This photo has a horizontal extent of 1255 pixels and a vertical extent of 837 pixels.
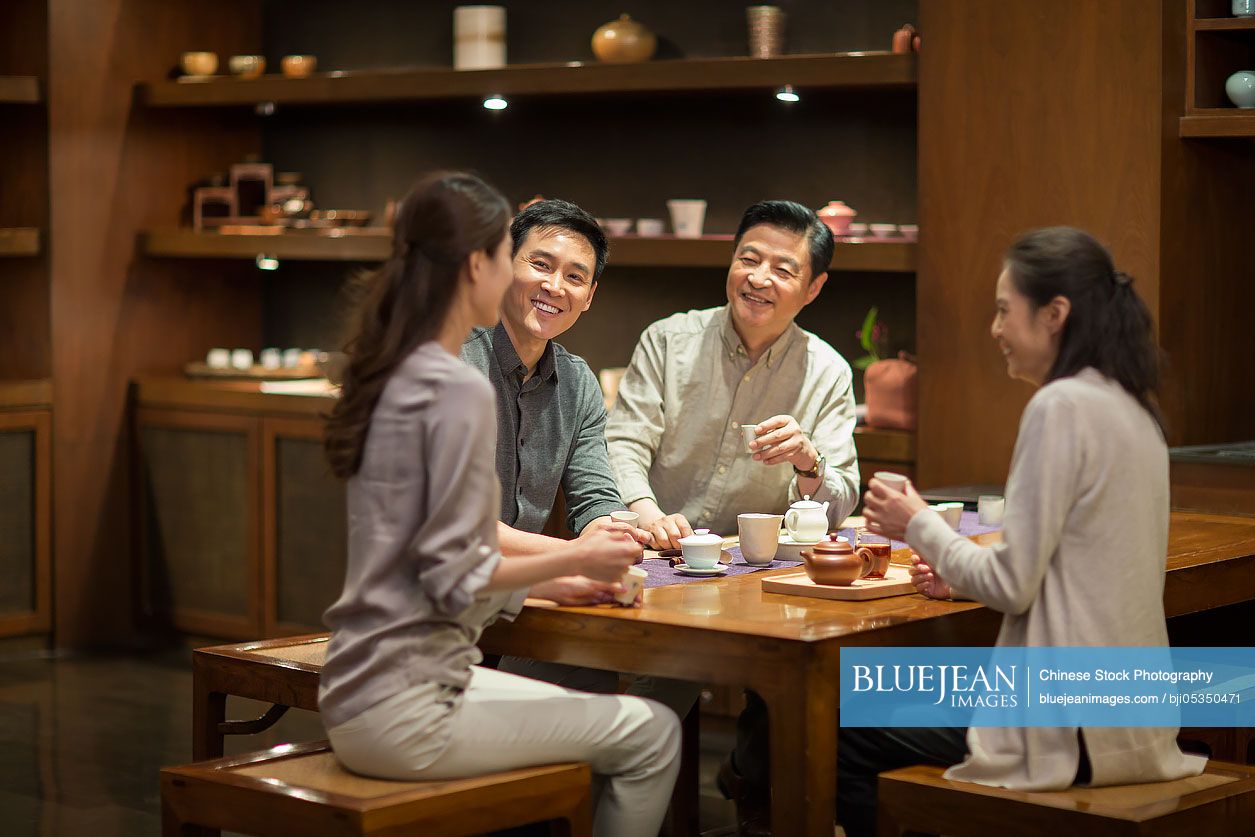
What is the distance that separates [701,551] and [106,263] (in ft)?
12.3

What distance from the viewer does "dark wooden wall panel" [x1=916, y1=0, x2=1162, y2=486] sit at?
425 centimetres

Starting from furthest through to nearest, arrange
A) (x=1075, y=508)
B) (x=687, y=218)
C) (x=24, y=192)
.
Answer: (x=24, y=192) < (x=687, y=218) < (x=1075, y=508)

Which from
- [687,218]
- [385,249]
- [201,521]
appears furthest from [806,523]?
[201,521]

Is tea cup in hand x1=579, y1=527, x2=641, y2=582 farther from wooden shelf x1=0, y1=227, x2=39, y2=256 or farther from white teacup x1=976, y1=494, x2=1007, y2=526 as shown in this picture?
wooden shelf x1=0, y1=227, x2=39, y2=256

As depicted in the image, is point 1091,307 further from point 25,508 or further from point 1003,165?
point 25,508

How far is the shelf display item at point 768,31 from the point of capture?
5.04 meters

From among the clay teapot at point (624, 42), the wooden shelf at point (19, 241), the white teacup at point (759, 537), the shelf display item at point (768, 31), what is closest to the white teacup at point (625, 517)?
the white teacup at point (759, 537)

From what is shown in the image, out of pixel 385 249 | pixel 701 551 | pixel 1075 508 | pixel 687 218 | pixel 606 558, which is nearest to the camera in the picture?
pixel 1075 508

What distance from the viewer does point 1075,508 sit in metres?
2.36

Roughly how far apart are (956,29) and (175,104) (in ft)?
9.57

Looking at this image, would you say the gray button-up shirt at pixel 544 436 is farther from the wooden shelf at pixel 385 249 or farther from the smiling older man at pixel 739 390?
the wooden shelf at pixel 385 249

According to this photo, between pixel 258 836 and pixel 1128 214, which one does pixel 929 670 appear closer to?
pixel 258 836

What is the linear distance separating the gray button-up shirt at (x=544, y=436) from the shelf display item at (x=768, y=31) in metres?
1.91

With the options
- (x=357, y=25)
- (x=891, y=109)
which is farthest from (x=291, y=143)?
(x=891, y=109)
